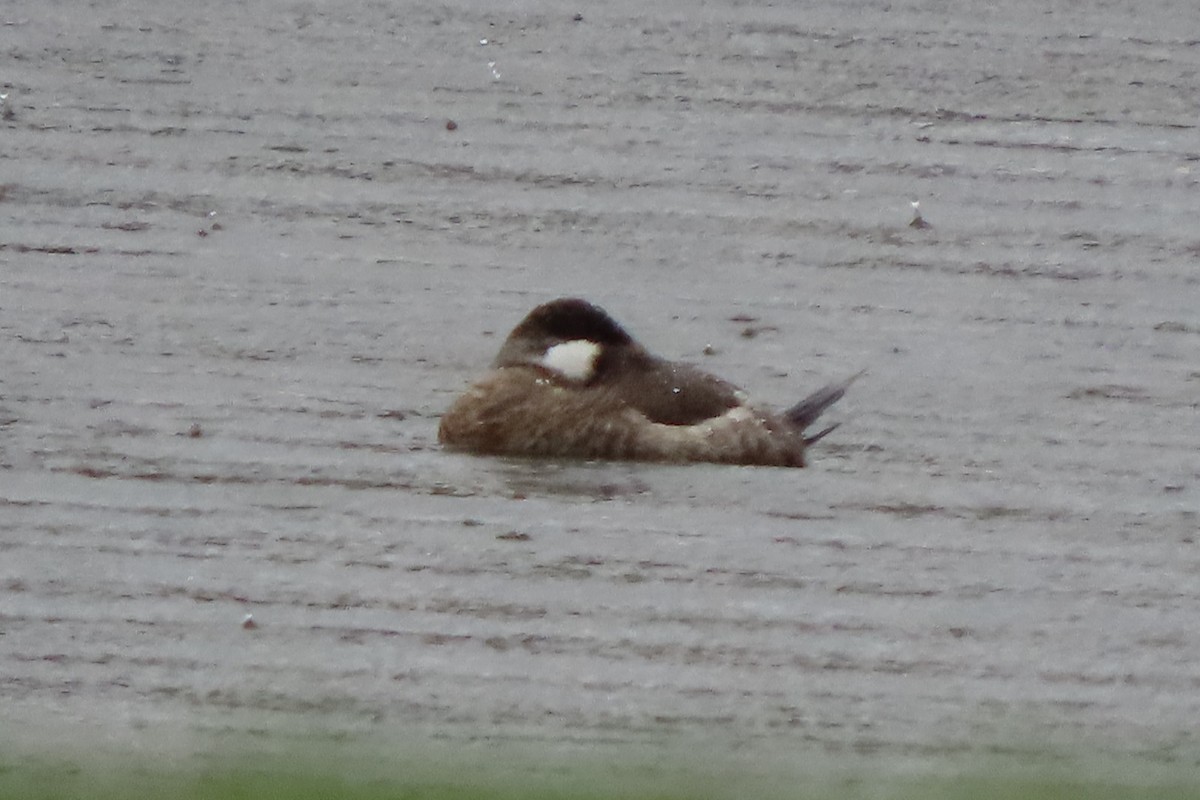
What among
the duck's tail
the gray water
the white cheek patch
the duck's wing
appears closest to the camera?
the gray water

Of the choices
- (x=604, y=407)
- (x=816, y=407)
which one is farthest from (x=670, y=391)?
(x=816, y=407)

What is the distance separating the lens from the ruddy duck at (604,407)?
12.6 ft

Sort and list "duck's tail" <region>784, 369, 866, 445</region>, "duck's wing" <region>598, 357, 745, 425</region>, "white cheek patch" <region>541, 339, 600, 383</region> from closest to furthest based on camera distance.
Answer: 1. "duck's tail" <region>784, 369, 866, 445</region>
2. "duck's wing" <region>598, 357, 745, 425</region>
3. "white cheek patch" <region>541, 339, 600, 383</region>

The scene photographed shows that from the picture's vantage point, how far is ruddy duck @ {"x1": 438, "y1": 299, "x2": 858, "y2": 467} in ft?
12.6

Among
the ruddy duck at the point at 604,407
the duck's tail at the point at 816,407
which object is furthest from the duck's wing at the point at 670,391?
the duck's tail at the point at 816,407

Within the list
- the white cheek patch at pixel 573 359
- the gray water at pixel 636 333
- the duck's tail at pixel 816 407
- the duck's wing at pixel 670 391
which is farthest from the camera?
the white cheek patch at pixel 573 359

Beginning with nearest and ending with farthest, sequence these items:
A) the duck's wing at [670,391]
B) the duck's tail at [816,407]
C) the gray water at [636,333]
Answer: the gray water at [636,333] → the duck's tail at [816,407] → the duck's wing at [670,391]

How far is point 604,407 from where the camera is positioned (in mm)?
4234

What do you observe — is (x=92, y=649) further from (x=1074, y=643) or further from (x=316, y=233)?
(x=316, y=233)

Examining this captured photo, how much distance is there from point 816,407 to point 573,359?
2.07 feet

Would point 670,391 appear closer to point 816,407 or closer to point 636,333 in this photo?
point 636,333

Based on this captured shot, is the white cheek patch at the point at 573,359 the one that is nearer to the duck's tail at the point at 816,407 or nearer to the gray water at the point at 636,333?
the gray water at the point at 636,333

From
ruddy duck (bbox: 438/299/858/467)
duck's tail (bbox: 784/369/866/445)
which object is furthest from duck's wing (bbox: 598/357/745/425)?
duck's tail (bbox: 784/369/866/445)

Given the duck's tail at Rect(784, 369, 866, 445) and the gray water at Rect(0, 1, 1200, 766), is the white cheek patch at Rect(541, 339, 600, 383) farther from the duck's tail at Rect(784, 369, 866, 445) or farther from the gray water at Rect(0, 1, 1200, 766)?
the duck's tail at Rect(784, 369, 866, 445)
